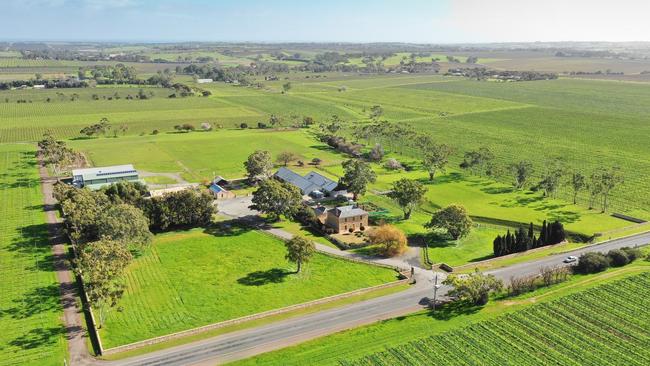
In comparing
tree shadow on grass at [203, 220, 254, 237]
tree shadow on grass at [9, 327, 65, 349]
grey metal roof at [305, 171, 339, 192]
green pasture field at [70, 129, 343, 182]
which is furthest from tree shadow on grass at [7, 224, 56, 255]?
grey metal roof at [305, 171, 339, 192]

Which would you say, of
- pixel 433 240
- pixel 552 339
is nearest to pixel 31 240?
pixel 433 240

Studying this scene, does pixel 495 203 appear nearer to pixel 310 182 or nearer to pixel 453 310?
pixel 310 182

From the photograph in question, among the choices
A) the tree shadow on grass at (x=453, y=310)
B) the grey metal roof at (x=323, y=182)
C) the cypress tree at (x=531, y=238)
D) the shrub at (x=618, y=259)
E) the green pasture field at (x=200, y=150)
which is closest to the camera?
the tree shadow on grass at (x=453, y=310)

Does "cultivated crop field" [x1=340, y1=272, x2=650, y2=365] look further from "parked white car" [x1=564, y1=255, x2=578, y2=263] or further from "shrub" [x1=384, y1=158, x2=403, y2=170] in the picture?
"shrub" [x1=384, y1=158, x2=403, y2=170]

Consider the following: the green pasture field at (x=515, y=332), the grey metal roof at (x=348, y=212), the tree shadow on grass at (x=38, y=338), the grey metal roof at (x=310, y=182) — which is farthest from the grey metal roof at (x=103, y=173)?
the green pasture field at (x=515, y=332)

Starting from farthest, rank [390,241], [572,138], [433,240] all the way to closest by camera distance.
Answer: [572,138]
[433,240]
[390,241]

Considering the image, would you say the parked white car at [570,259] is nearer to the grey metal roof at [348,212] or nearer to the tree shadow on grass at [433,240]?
the tree shadow on grass at [433,240]

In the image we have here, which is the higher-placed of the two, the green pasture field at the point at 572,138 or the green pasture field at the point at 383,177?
the green pasture field at the point at 572,138
